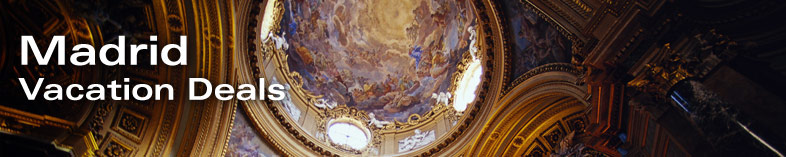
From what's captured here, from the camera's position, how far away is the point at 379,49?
18.0 metres

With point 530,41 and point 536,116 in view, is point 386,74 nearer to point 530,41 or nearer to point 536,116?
point 530,41

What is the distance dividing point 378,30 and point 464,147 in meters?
7.32

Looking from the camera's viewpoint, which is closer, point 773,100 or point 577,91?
point 773,100

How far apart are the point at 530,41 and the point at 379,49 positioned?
330 inches

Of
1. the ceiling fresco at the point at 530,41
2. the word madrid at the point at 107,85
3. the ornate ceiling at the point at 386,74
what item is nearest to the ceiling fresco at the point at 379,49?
the ornate ceiling at the point at 386,74

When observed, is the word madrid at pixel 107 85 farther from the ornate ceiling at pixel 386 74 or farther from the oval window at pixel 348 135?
the oval window at pixel 348 135

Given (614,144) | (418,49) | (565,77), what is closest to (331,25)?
(418,49)

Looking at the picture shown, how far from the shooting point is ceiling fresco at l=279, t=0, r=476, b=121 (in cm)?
1566

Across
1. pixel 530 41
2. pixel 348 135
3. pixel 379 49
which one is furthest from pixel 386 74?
pixel 530 41

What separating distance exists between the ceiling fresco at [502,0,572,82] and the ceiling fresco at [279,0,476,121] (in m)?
3.10

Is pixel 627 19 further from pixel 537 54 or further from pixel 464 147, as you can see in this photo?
pixel 464 147

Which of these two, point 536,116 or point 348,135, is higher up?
point 348,135

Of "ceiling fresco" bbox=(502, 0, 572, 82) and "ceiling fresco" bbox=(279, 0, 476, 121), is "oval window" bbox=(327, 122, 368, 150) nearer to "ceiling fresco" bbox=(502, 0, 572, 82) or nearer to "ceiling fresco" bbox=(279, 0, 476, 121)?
"ceiling fresco" bbox=(279, 0, 476, 121)

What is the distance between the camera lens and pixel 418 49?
17500mm
